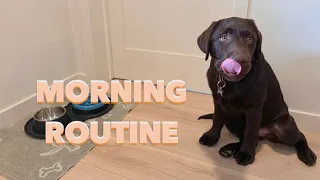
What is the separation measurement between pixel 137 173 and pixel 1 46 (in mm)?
990

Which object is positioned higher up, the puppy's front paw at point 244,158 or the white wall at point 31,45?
the white wall at point 31,45

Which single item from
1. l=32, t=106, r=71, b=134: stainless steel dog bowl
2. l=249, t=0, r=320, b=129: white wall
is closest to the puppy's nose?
l=249, t=0, r=320, b=129: white wall

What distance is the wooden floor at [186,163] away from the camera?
122cm

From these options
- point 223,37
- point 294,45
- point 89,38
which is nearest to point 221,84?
point 223,37

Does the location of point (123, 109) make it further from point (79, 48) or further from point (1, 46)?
point (1, 46)

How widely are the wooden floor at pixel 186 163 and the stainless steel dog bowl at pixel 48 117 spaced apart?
28 centimetres

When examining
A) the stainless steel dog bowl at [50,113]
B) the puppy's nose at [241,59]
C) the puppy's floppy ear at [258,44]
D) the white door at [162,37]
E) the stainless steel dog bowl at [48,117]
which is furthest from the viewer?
the white door at [162,37]

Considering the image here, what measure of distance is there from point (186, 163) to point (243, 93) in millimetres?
414

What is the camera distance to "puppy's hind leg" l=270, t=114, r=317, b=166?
1264mm

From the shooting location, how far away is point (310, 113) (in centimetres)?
149

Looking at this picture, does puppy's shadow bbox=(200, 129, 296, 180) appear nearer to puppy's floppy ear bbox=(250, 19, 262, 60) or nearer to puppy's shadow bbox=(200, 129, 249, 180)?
puppy's shadow bbox=(200, 129, 249, 180)

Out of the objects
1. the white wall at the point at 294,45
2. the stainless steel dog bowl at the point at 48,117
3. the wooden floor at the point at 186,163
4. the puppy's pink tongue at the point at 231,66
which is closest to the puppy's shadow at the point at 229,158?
the wooden floor at the point at 186,163

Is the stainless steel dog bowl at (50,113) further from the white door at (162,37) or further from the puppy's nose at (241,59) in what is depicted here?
the puppy's nose at (241,59)

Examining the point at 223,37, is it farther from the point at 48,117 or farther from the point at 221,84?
the point at 48,117
